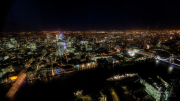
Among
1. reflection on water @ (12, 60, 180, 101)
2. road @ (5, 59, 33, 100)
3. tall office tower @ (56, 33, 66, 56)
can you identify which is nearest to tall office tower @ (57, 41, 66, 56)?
tall office tower @ (56, 33, 66, 56)

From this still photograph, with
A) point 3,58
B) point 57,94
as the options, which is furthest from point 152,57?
point 3,58

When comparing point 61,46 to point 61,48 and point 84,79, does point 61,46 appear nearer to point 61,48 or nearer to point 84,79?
point 61,48

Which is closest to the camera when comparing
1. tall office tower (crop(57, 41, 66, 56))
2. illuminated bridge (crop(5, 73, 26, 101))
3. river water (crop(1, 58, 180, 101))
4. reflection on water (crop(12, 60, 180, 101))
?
illuminated bridge (crop(5, 73, 26, 101))

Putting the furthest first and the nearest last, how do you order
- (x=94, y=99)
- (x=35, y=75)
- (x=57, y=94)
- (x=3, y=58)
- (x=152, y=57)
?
(x=152, y=57), (x=3, y=58), (x=35, y=75), (x=57, y=94), (x=94, y=99)

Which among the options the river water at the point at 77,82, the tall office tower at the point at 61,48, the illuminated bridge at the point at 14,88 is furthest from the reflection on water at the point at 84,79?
the tall office tower at the point at 61,48

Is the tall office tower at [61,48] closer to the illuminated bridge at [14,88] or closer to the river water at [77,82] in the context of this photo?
the river water at [77,82]

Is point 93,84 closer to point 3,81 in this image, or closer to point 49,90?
point 49,90

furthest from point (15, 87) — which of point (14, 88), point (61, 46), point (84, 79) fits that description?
point (61, 46)

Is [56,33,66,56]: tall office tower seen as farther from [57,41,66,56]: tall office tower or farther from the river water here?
the river water

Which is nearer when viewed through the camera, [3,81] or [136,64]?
[3,81]
